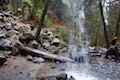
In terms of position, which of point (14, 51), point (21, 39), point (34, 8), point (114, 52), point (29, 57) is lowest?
point (114, 52)

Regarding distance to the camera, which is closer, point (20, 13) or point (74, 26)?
point (20, 13)

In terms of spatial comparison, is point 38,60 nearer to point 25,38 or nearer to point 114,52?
point 25,38

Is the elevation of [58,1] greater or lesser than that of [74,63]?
greater

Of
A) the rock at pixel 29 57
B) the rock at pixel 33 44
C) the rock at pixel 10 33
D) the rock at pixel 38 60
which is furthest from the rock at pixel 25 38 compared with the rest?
the rock at pixel 38 60

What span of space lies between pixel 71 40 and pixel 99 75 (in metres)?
10.6

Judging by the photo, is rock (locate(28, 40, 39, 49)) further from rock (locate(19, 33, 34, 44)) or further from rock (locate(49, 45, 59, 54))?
rock (locate(49, 45, 59, 54))

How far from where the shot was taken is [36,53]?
11.7m

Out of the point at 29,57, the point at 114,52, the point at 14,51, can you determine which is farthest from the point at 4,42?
the point at 114,52

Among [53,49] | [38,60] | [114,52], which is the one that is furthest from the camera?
[53,49]

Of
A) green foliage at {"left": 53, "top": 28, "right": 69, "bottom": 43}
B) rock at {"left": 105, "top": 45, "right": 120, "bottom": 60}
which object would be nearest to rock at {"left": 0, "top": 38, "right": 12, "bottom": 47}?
rock at {"left": 105, "top": 45, "right": 120, "bottom": 60}

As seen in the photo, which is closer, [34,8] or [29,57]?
[29,57]

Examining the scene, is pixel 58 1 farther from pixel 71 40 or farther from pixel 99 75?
pixel 99 75

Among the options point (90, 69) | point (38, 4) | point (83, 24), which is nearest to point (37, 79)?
point (90, 69)

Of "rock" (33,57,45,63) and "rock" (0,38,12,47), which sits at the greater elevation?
"rock" (0,38,12,47)
